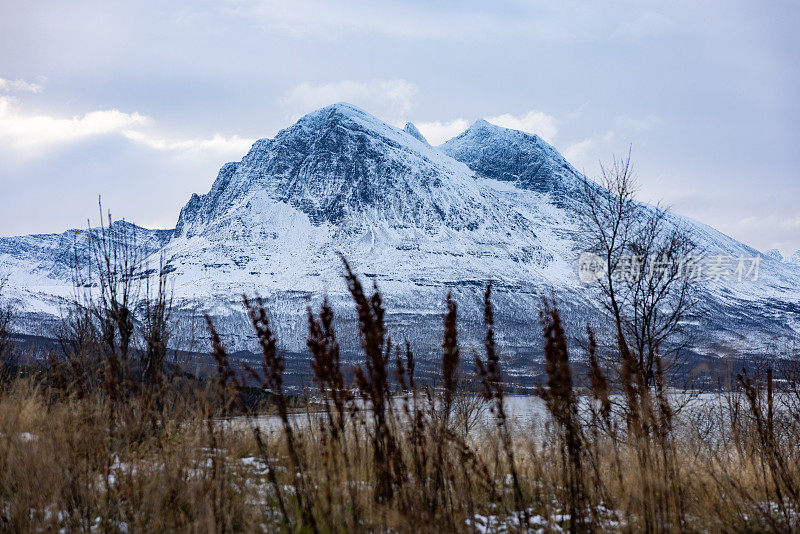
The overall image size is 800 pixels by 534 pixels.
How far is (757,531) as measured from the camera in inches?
161

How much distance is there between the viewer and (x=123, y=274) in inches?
339

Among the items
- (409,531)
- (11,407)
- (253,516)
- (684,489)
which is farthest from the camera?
(11,407)

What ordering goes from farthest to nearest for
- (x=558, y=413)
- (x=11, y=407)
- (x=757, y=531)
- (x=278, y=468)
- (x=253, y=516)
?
(x=11, y=407)
(x=278, y=468)
(x=757, y=531)
(x=253, y=516)
(x=558, y=413)

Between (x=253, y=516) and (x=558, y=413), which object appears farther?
(x=253, y=516)

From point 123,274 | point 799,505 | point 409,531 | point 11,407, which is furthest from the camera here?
point 123,274

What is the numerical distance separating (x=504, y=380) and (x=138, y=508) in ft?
9.90

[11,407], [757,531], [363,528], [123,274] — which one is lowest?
[757,531]

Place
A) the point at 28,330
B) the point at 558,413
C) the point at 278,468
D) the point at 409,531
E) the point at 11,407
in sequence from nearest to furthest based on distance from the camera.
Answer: the point at 409,531, the point at 558,413, the point at 278,468, the point at 11,407, the point at 28,330

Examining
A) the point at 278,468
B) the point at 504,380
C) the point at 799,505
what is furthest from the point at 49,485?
the point at 799,505

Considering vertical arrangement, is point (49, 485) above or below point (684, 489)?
above

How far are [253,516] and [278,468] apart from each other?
1.87 meters

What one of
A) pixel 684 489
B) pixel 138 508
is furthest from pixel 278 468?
→ pixel 684 489

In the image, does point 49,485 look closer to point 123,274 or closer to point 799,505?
point 123,274

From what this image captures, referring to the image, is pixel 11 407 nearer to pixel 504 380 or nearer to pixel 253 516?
pixel 253 516
